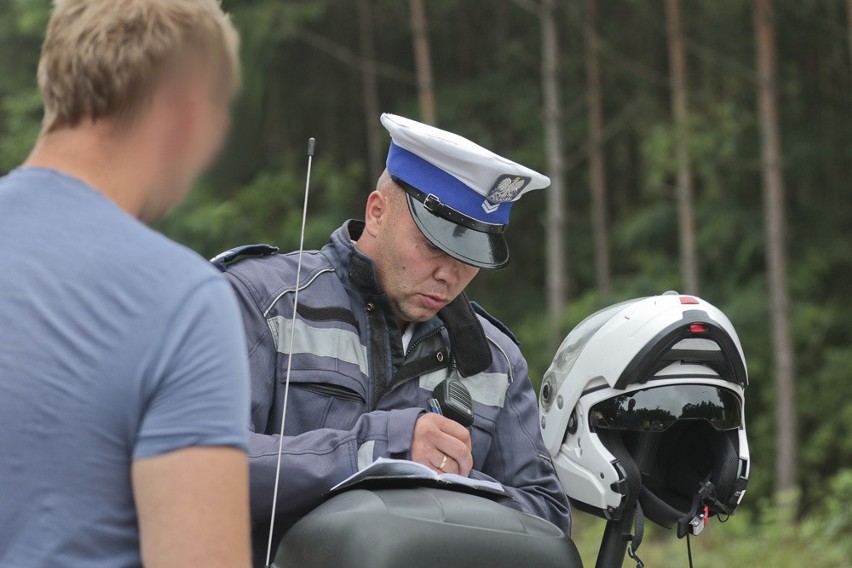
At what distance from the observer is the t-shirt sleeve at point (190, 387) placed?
3.79 feet

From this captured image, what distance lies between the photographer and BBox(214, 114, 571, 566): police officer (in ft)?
7.43

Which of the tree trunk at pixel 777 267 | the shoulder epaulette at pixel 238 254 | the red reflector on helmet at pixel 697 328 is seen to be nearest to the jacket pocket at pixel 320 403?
the shoulder epaulette at pixel 238 254

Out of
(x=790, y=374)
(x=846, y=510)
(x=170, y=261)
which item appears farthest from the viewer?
(x=790, y=374)

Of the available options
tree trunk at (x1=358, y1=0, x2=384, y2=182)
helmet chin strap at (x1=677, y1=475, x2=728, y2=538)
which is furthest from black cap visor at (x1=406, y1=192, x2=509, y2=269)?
tree trunk at (x1=358, y1=0, x2=384, y2=182)

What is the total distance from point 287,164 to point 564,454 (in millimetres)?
15703

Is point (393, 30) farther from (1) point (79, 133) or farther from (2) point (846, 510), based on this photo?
(1) point (79, 133)

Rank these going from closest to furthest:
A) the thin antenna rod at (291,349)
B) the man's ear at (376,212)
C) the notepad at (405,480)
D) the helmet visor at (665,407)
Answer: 1. the notepad at (405,480)
2. the thin antenna rod at (291,349)
3. the helmet visor at (665,407)
4. the man's ear at (376,212)

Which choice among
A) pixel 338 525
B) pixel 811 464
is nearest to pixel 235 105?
pixel 338 525

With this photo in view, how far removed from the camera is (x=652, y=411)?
2.25 m

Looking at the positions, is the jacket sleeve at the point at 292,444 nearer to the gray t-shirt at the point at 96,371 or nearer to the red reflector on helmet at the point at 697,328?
the red reflector on helmet at the point at 697,328

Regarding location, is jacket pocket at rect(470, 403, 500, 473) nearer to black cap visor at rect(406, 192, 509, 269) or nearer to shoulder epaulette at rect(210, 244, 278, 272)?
black cap visor at rect(406, 192, 509, 269)

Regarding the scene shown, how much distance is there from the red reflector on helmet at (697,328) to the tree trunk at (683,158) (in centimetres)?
1261

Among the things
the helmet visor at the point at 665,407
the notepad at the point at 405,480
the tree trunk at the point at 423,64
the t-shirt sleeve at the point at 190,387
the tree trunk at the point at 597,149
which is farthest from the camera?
the tree trunk at the point at 597,149

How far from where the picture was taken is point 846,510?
830 centimetres
